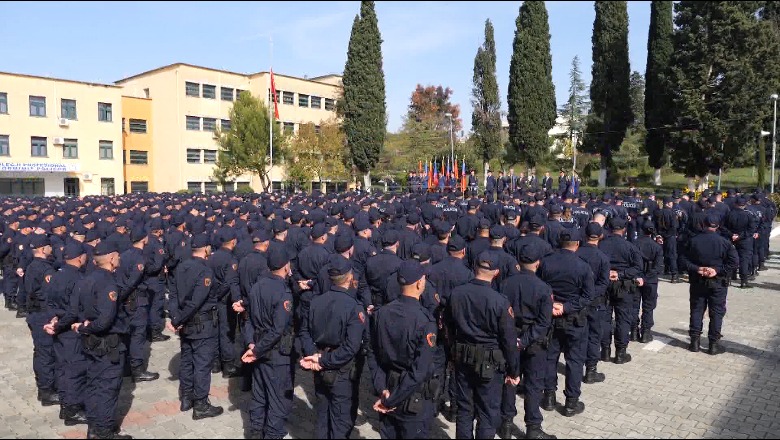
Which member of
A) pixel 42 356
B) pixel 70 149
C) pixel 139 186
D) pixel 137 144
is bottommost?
pixel 42 356

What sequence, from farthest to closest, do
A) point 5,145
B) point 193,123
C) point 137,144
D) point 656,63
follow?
A: point 193,123 → point 137,144 → point 656,63 → point 5,145

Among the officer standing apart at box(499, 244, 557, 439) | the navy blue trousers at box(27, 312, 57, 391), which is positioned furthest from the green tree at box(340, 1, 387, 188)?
the officer standing apart at box(499, 244, 557, 439)

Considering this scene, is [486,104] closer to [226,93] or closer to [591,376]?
[226,93]

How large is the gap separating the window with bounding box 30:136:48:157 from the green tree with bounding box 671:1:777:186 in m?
43.0

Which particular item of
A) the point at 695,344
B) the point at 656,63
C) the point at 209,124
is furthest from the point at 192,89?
the point at 695,344

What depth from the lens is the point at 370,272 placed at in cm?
652

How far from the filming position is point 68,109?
3941 centimetres

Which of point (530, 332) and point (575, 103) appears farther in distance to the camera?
point (575, 103)

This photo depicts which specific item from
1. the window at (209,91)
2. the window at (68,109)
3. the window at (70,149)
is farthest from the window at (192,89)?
the window at (70,149)

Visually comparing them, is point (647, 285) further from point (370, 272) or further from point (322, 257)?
point (322, 257)

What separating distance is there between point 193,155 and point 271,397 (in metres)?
44.1

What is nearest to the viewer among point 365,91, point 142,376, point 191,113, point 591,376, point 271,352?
point 271,352

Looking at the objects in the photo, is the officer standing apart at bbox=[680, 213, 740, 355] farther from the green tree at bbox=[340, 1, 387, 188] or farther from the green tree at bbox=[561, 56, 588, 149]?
the green tree at bbox=[561, 56, 588, 149]

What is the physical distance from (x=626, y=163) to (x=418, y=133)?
1894cm
